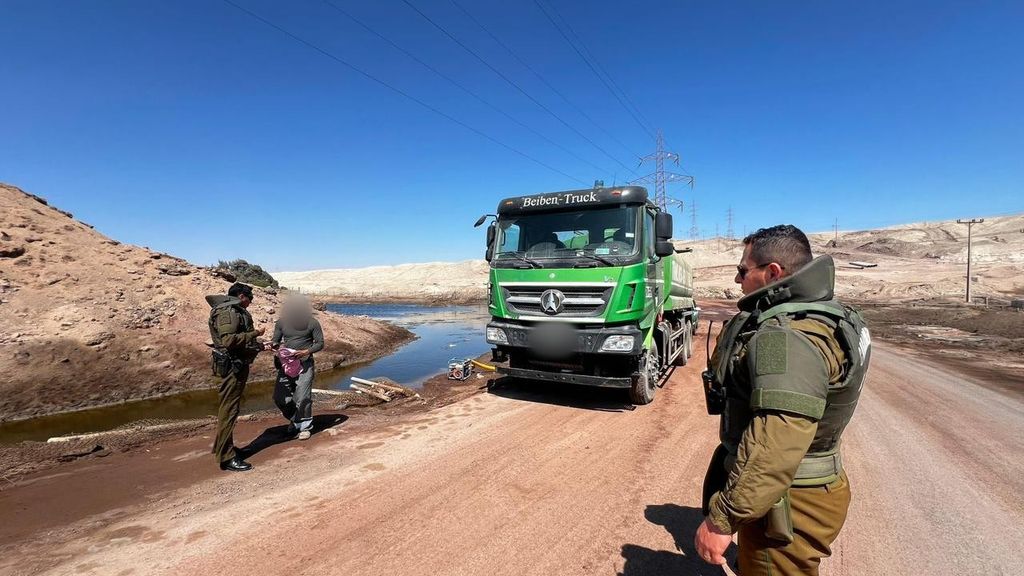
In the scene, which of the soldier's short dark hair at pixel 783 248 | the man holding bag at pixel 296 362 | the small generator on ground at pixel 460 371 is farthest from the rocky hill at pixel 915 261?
the man holding bag at pixel 296 362

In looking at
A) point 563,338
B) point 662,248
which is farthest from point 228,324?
point 662,248

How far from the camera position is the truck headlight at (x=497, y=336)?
698cm

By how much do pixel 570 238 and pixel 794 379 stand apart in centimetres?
567

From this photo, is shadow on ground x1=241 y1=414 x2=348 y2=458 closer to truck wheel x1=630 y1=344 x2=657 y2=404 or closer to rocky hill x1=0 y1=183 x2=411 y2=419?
truck wheel x1=630 y1=344 x2=657 y2=404

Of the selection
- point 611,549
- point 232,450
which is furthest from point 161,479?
point 611,549

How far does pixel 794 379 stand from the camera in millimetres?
1616

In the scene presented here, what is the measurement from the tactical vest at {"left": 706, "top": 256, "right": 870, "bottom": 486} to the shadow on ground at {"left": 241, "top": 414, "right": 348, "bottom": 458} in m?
5.55

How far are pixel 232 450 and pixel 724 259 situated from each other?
75.1 metres

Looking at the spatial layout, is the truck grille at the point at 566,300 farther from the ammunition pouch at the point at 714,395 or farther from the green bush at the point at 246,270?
the green bush at the point at 246,270

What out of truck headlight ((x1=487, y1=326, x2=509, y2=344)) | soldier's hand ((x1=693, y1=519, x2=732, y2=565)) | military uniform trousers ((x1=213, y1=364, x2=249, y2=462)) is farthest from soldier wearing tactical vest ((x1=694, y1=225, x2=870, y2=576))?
truck headlight ((x1=487, y1=326, x2=509, y2=344))

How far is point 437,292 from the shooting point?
56.9 m

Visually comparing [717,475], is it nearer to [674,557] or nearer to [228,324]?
[674,557]

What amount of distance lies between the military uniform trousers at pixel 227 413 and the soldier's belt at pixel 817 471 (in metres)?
5.11

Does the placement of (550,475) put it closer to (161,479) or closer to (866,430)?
(161,479)
